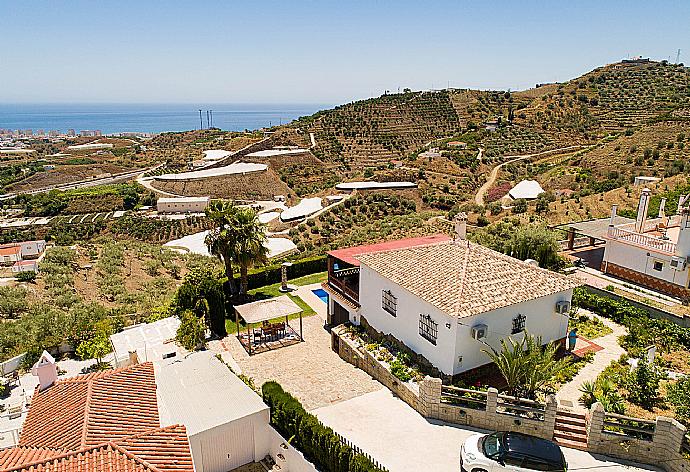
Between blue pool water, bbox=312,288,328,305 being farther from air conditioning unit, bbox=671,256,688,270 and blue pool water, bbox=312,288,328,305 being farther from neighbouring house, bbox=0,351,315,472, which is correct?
air conditioning unit, bbox=671,256,688,270

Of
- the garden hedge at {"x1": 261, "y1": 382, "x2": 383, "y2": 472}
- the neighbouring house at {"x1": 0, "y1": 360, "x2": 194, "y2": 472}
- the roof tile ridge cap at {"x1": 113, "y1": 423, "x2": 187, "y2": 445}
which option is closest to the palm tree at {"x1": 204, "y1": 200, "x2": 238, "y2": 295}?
the neighbouring house at {"x1": 0, "y1": 360, "x2": 194, "y2": 472}

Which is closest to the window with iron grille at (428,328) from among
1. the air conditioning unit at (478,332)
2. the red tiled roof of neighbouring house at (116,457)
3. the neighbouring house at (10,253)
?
the air conditioning unit at (478,332)

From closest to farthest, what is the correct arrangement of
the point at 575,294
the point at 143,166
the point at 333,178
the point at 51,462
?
1. the point at 51,462
2. the point at 575,294
3. the point at 333,178
4. the point at 143,166

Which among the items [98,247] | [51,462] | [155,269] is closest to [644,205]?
[51,462]

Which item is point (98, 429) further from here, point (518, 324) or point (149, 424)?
point (518, 324)

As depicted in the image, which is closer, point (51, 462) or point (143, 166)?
point (51, 462)

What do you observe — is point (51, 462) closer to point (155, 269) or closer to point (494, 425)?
point (494, 425)

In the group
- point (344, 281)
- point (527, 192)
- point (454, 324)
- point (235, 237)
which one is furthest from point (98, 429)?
point (527, 192)
